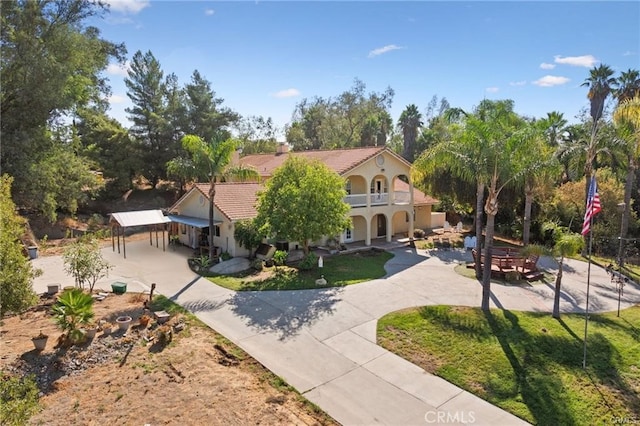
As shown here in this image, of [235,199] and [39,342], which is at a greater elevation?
[235,199]

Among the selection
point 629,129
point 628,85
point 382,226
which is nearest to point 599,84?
point 628,85

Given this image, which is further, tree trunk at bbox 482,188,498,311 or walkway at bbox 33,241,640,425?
tree trunk at bbox 482,188,498,311

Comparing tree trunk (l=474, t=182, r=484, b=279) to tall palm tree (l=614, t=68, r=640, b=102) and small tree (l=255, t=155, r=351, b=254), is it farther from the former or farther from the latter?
tall palm tree (l=614, t=68, r=640, b=102)

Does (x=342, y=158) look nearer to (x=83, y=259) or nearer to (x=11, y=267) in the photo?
(x=83, y=259)

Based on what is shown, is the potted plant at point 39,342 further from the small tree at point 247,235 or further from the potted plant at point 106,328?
the small tree at point 247,235

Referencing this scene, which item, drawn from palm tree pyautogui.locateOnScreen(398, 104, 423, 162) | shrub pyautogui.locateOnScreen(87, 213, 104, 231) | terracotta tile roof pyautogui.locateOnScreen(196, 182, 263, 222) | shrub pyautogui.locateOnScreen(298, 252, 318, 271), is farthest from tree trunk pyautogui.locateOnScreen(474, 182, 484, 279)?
palm tree pyautogui.locateOnScreen(398, 104, 423, 162)

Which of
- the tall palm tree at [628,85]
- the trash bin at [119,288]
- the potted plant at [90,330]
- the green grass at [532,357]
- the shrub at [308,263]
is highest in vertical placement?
the tall palm tree at [628,85]

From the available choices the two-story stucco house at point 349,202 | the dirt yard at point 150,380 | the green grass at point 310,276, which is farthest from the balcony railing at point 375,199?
the dirt yard at point 150,380
